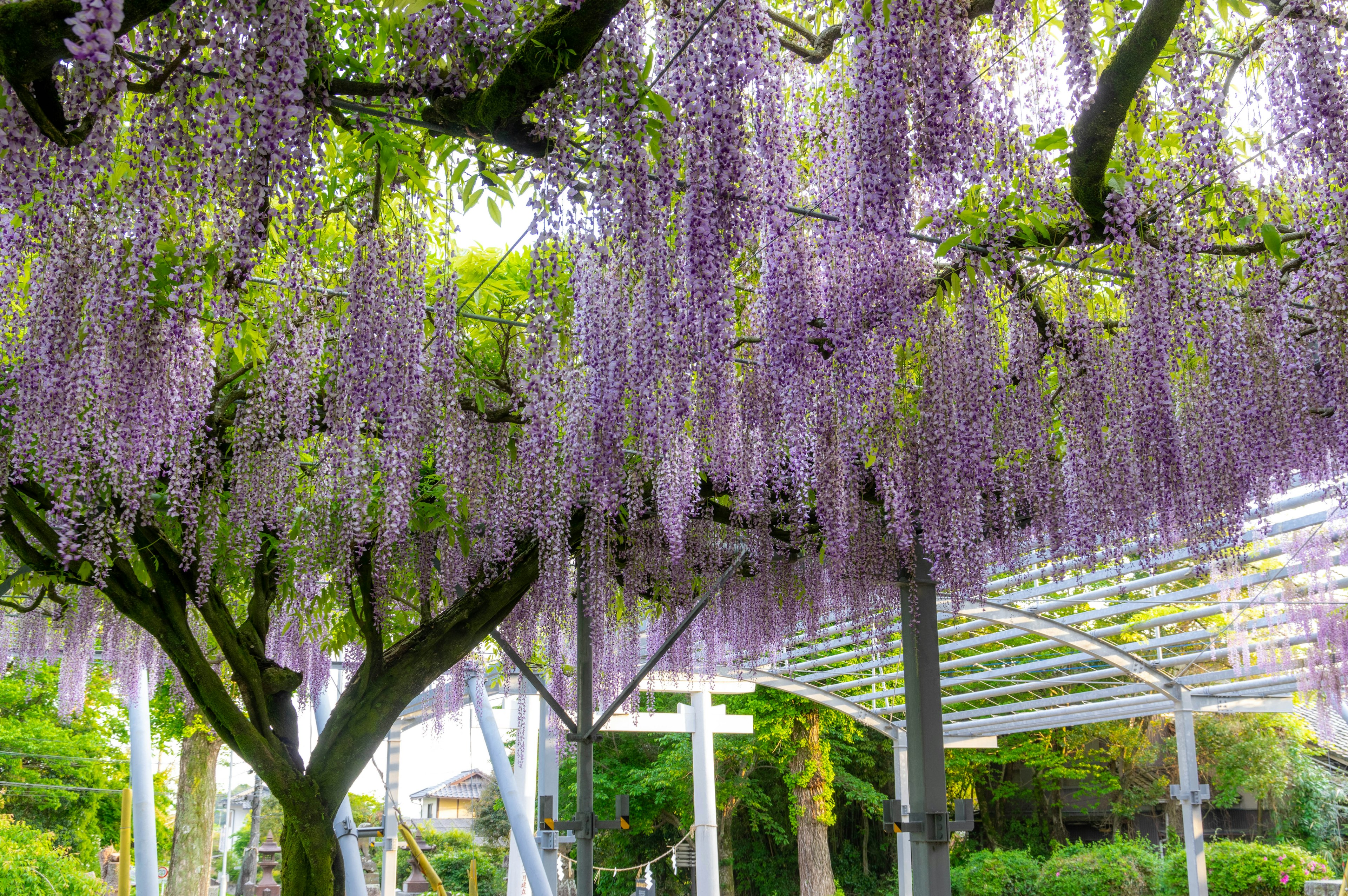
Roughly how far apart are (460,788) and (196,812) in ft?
58.0

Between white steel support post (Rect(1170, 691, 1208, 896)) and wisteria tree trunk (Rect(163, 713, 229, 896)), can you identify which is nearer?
white steel support post (Rect(1170, 691, 1208, 896))

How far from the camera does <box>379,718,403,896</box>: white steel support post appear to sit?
319 inches

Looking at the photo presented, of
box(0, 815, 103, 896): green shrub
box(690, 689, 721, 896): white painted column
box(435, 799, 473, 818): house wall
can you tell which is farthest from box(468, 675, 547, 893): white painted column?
box(435, 799, 473, 818): house wall

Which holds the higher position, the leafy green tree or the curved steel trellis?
the curved steel trellis

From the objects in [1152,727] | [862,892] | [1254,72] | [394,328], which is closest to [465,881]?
[862,892]

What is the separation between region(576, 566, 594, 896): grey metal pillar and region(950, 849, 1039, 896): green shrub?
9.16 m

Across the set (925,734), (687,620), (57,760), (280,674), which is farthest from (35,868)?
(925,734)

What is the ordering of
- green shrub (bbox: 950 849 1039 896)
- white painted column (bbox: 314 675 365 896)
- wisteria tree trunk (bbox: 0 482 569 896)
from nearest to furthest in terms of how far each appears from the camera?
1. wisteria tree trunk (bbox: 0 482 569 896)
2. white painted column (bbox: 314 675 365 896)
3. green shrub (bbox: 950 849 1039 896)

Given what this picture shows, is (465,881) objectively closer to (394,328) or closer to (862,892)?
(862,892)

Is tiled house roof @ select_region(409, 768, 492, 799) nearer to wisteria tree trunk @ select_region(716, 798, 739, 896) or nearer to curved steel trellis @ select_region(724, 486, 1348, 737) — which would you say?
wisteria tree trunk @ select_region(716, 798, 739, 896)

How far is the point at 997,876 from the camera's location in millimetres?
13180

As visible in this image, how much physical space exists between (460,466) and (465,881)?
50.6 ft

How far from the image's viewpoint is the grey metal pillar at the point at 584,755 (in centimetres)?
549

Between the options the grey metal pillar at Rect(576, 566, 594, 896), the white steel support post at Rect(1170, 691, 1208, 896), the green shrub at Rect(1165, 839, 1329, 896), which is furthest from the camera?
the green shrub at Rect(1165, 839, 1329, 896)
